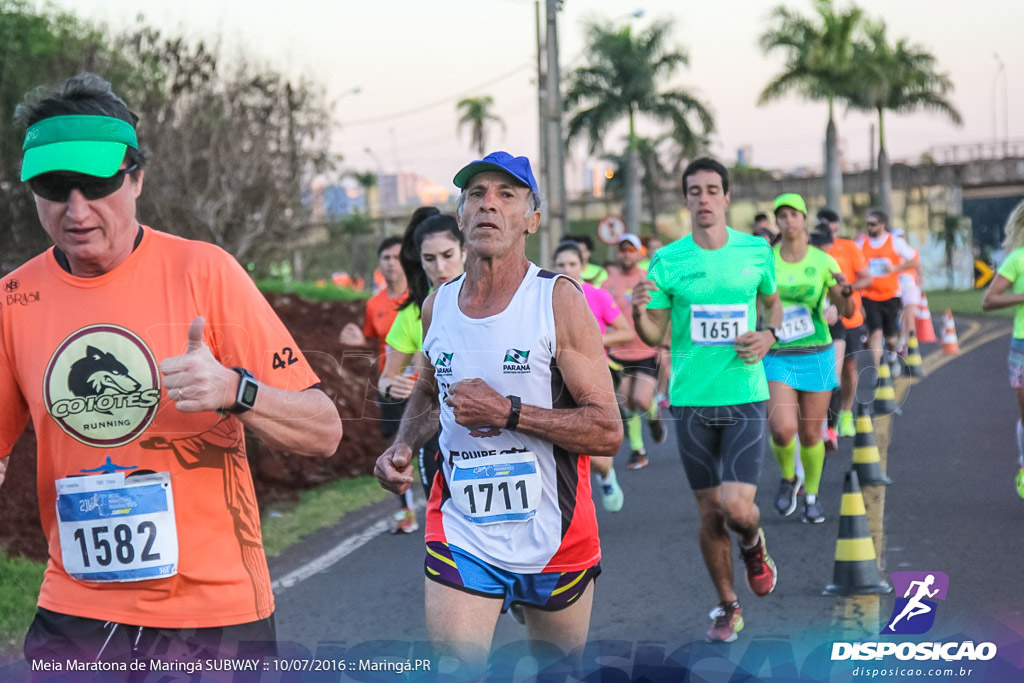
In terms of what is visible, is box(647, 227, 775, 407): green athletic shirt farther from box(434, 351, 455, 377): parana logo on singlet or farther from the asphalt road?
box(434, 351, 455, 377): parana logo on singlet

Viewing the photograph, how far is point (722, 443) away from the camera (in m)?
6.04

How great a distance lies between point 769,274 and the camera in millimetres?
6379

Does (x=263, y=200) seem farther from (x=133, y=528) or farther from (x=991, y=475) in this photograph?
Answer: (x=133, y=528)

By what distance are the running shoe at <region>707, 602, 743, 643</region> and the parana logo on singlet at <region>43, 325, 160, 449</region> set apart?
3518 millimetres

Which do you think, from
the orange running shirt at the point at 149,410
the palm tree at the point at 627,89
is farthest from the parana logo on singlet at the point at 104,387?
the palm tree at the point at 627,89

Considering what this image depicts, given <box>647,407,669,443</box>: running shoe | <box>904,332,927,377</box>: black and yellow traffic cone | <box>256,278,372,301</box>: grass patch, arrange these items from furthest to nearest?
<box>256,278,372,301</box>: grass patch → <box>904,332,927,377</box>: black and yellow traffic cone → <box>647,407,669,443</box>: running shoe

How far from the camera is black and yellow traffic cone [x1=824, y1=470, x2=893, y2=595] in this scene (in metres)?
6.42

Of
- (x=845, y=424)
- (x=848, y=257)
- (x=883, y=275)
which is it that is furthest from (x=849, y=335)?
(x=883, y=275)

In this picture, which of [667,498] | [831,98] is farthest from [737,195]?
[667,498]

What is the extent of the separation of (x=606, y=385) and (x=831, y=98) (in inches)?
1923

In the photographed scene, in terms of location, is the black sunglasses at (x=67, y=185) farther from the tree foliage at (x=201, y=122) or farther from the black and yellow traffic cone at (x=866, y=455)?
the tree foliage at (x=201, y=122)

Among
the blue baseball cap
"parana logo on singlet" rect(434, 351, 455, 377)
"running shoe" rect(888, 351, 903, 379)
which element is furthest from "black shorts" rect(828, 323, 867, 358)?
"parana logo on singlet" rect(434, 351, 455, 377)

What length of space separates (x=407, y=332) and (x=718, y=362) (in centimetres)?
186

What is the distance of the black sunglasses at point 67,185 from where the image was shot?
297cm
